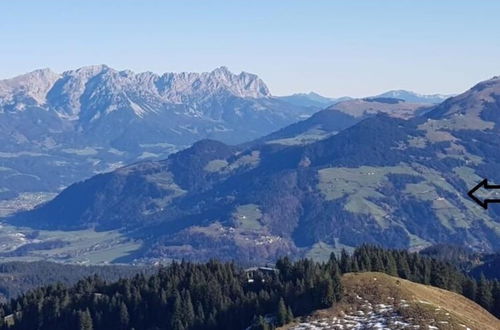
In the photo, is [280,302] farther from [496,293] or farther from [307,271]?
[496,293]

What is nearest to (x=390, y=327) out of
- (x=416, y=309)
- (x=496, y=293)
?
(x=416, y=309)

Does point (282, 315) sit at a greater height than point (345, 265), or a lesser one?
lesser

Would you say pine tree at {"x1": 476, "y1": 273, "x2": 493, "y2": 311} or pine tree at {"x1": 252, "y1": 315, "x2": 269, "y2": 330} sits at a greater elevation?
pine tree at {"x1": 252, "y1": 315, "x2": 269, "y2": 330}

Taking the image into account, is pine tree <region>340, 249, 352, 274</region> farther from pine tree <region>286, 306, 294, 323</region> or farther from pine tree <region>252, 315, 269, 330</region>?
pine tree <region>286, 306, 294, 323</region>

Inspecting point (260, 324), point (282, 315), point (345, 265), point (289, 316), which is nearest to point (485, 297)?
point (345, 265)

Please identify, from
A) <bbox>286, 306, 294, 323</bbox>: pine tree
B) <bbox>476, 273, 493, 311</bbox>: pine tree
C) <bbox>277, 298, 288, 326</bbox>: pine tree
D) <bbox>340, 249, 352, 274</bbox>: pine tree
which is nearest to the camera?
<bbox>277, 298, 288, 326</bbox>: pine tree

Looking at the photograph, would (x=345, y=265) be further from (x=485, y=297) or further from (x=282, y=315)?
(x=282, y=315)

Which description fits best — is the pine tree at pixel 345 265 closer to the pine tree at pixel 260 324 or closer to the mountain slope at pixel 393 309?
the mountain slope at pixel 393 309

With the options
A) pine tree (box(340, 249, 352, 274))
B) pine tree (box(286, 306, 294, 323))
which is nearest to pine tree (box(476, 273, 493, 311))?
pine tree (box(340, 249, 352, 274))
